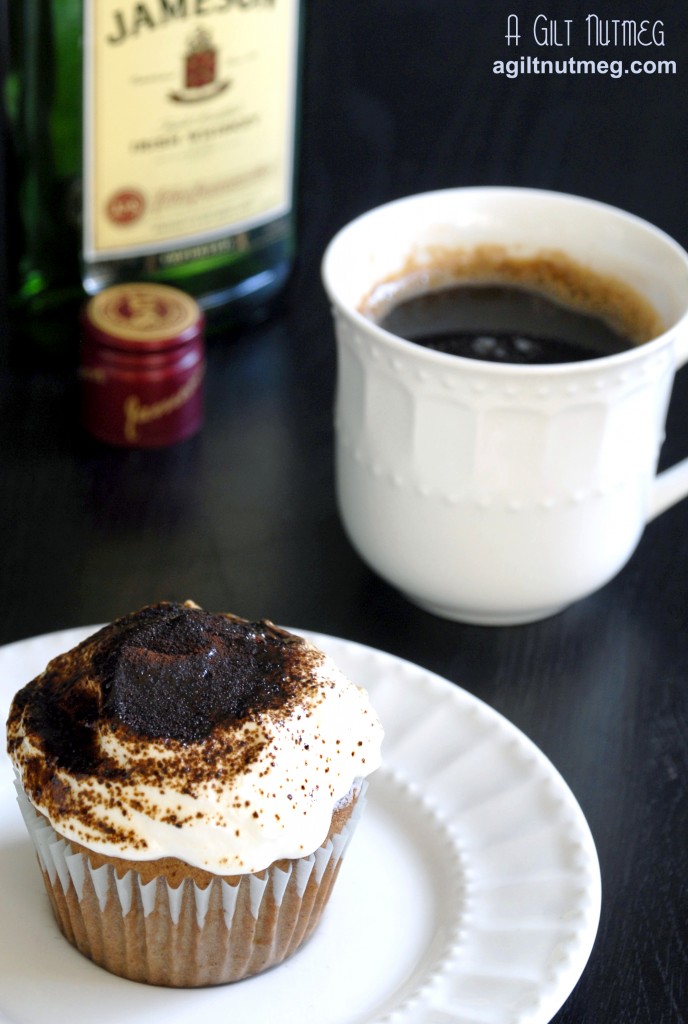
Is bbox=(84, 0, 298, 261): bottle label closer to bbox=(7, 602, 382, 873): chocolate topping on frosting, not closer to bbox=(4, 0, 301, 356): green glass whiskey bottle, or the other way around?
bbox=(4, 0, 301, 356): green glass whiskey bottle

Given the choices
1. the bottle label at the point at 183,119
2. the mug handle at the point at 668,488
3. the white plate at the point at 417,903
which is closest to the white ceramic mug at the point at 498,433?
the mug handle at the point at 668,488

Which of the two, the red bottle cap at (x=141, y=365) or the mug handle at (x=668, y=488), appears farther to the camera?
the red bottle cap at (x=141, y=365)

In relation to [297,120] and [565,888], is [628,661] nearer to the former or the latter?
[565,888]

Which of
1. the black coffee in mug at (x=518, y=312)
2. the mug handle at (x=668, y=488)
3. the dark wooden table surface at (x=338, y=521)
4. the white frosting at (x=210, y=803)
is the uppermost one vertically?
the black coffee in mug at (x=518, y=312)

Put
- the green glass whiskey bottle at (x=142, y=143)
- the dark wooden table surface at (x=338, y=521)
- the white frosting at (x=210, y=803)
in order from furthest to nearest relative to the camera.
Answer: the green glass whiskey bottle at (x=142, y=143) < the dark wooden table surface at (x=338, y=521) < the white frosting at (x=210, y=803)

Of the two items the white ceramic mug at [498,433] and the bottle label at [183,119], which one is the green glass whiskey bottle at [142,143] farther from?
the white ceramic mug at [498,433]

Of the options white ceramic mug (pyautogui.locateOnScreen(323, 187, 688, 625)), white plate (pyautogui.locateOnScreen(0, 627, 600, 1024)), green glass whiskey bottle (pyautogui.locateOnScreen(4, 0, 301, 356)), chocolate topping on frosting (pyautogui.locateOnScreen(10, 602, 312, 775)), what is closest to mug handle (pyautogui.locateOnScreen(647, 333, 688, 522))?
white ceramic mug (pyautogui.locateOnScreen(323, 187, 688, 625))

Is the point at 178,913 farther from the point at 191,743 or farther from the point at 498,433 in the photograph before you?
the point at 498,433
